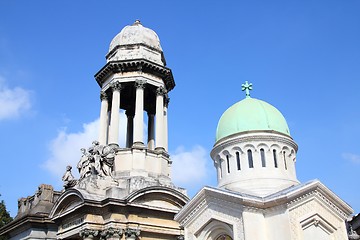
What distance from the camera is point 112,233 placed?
2322 cm

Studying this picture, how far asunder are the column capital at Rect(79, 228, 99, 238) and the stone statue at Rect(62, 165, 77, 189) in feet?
14.1

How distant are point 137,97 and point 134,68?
226 cm

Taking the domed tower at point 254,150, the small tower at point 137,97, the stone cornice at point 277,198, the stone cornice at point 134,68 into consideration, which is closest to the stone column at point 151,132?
the small tower at point 137,97

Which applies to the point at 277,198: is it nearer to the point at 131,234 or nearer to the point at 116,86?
the point at 131,234

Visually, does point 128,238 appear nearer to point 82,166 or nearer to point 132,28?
point 82,166

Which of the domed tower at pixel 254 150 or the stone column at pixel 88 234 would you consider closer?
the domed tower at pixel 254 150

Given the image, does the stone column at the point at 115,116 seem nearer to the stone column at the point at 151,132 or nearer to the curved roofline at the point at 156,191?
the stone column at the point at 151,132

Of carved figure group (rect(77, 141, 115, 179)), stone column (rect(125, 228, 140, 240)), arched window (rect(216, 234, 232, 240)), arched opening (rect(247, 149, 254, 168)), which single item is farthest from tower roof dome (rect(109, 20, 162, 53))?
arched window (rect(216, 234, 232, 240))

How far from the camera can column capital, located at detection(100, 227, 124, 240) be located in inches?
915

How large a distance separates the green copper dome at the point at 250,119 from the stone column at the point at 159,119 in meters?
6.69

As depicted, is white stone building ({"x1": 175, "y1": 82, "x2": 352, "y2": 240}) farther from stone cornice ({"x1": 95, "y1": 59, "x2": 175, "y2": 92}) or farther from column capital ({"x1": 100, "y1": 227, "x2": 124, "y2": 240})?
stone cornice ({"x1": 95, "y1": 59, "x2": 175, "y2": 92})

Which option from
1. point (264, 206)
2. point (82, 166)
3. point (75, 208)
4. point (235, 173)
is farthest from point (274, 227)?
point (82, 166)

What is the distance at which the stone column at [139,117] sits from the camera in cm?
2794

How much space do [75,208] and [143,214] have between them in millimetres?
3944
